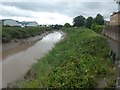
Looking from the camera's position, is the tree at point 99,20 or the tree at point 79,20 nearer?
the tree at point 99,20

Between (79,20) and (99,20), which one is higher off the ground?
(79,20)

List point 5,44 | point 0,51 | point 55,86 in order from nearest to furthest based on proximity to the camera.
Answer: point 55,86 < point 0,51 < point 5,44

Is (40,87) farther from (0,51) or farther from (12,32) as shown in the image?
(12,32)

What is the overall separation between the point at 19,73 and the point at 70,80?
30.8 ft

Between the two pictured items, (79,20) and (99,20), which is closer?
(99,20)

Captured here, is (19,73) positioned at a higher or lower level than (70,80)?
lower

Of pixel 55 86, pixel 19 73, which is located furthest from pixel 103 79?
pixel 19 73

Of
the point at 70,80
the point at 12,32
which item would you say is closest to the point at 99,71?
the point at 70,80

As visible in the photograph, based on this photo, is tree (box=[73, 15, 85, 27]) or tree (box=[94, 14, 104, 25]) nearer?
tree (box=[94, 14, 104, 25])

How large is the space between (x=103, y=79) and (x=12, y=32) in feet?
114

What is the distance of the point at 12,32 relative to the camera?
4472 centimetres

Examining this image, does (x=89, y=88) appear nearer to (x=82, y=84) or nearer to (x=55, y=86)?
(x=82, y=84)

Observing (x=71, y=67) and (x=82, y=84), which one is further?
(x=71, y=67)

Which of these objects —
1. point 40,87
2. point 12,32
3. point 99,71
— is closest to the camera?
point 40,87
